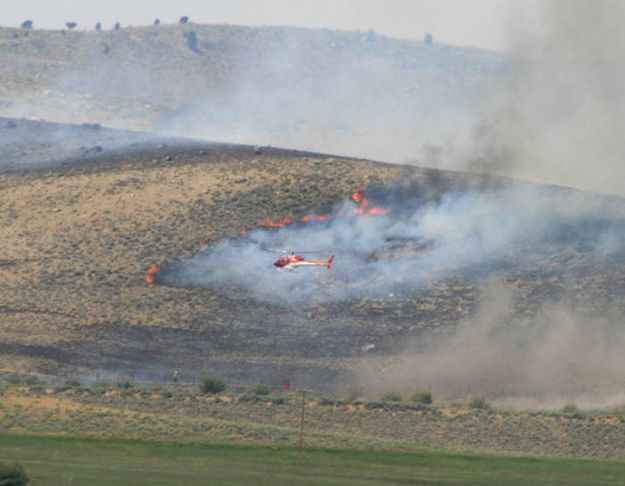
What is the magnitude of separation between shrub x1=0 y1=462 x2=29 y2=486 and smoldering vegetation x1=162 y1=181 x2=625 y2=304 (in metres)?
52.7

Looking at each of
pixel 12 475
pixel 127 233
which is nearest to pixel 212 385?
pixel 127 233

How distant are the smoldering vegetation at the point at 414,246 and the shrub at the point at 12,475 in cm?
5274

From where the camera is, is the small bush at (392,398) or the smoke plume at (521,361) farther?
the smoke plume at (521,361)

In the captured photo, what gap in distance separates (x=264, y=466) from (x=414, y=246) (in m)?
50.2

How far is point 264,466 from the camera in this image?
2832 inches

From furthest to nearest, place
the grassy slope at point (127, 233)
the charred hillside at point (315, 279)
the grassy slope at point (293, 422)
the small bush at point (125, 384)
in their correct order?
the grassy slope at point (127, 233) → the charred hillside at point (315, 279) → the small bush at point (125, 384) → the grassy slope at point (293, 422)

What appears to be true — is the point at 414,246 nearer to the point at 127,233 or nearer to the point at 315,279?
the point at 315,279

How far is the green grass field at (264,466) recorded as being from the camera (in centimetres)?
6775

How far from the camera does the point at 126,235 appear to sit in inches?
5010

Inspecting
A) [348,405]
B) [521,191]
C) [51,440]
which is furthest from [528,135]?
[51,440]

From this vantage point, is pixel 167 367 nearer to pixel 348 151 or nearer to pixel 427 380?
pixel 427 380

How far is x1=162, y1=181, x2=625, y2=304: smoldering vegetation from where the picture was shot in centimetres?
11688

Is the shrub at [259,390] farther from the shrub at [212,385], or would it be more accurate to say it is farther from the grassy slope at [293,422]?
the shrub at [212,385]

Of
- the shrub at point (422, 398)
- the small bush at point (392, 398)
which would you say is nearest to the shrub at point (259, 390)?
the small bush at point (392, 398)
